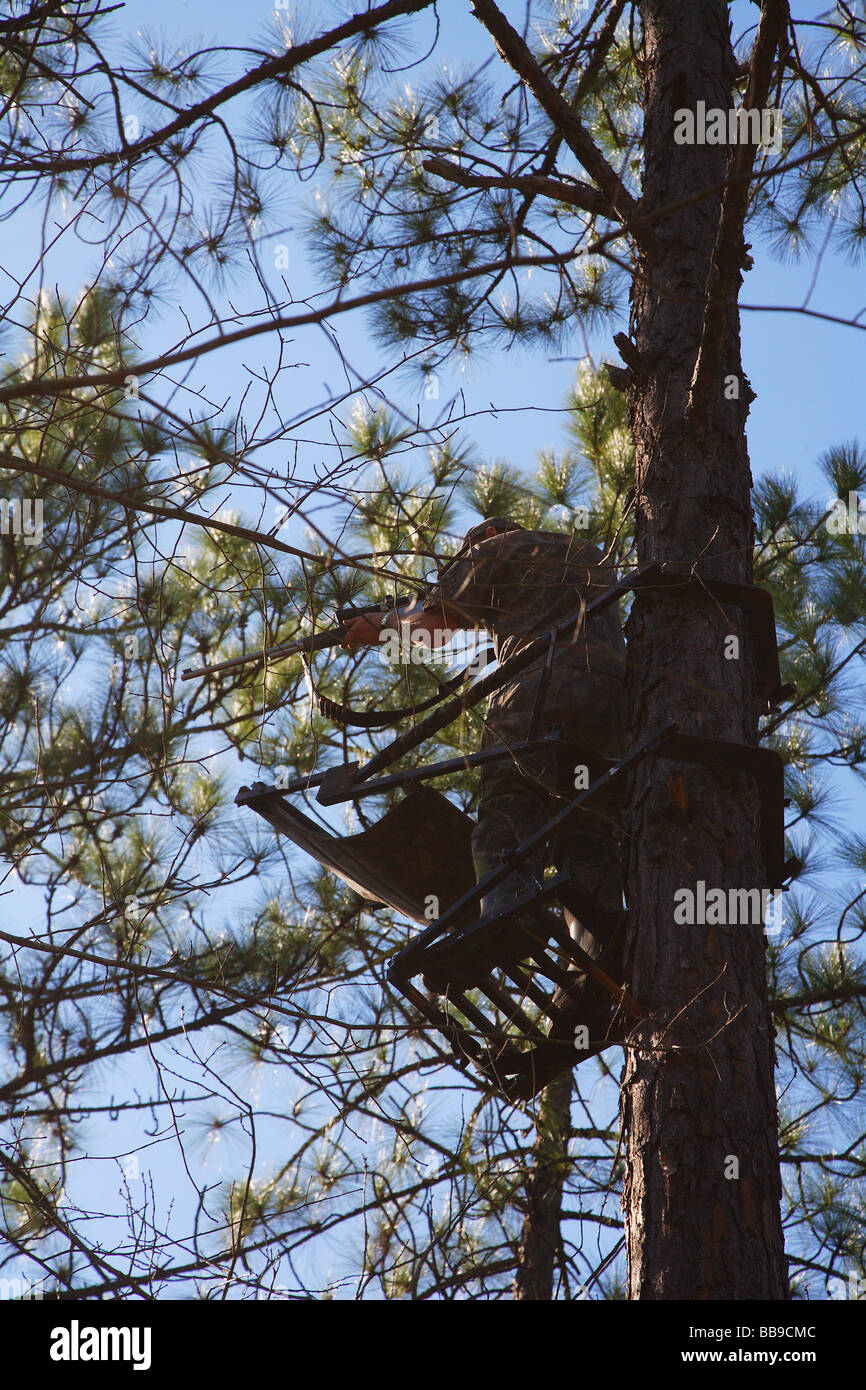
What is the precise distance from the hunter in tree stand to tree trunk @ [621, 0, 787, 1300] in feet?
0.52

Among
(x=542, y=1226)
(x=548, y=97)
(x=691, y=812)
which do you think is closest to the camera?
(x=691, y=812)

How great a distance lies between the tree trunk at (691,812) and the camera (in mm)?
2441

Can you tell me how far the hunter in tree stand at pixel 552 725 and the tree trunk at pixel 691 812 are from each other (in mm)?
159

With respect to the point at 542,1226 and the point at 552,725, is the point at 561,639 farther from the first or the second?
the point at 542,1226

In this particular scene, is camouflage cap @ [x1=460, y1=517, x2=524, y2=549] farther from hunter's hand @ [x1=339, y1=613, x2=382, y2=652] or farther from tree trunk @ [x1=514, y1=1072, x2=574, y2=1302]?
tree trunk @ [x1=514, y1=1072, x2=574, y2=1302]

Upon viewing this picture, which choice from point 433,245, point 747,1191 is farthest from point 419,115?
point 747,1191

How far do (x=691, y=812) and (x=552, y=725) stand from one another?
19.8 inches

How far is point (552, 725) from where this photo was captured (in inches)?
128

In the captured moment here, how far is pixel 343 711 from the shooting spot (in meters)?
3.49

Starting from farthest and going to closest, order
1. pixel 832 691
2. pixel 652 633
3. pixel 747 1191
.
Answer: pixel 832 691, pixel 652 633, pixel 747 1191

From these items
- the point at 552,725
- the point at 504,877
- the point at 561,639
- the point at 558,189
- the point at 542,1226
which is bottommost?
the point at 542,1226

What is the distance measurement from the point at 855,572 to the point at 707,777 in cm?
263

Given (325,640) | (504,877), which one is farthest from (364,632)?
(504,877)
